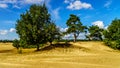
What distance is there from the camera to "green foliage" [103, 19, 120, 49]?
228 feet

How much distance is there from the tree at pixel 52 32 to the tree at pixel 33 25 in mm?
937

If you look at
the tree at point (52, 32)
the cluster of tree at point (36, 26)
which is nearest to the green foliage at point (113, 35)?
the tree at point (52, 32)

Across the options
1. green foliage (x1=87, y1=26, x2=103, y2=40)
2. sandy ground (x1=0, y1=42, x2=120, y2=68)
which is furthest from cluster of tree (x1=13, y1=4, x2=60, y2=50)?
green foliage (x1=87, y1=26, x2=103, y2=40)

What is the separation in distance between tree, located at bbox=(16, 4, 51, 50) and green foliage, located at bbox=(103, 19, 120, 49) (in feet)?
68.1

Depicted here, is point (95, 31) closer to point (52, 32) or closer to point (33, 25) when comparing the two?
point (52, 32)

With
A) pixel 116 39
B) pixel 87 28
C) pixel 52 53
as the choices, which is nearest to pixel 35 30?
pixel 52 53

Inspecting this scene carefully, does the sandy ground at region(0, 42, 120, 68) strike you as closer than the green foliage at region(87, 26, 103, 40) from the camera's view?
Yes

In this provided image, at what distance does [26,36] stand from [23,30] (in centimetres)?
148

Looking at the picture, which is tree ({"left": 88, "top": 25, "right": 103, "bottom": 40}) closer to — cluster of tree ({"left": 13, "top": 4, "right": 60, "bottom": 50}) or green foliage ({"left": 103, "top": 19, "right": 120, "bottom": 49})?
green foliage ({"left": 103, "top": 19, "right": 120, "bottom": 49})

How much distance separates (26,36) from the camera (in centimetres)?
5762

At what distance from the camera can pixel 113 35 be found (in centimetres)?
7100

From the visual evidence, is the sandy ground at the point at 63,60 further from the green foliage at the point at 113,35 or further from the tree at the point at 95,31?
the tree at the point at 95,31

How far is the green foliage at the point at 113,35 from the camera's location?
69.5m

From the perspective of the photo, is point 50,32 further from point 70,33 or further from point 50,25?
point 70,33
